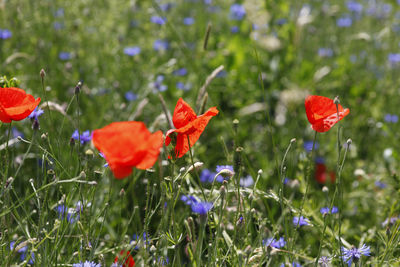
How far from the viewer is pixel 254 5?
5.98 ft

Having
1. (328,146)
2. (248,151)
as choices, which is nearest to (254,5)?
(248,151)

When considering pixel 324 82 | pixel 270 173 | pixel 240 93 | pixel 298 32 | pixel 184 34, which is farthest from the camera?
pixel 184 34

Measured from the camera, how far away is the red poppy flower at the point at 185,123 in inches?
43.1

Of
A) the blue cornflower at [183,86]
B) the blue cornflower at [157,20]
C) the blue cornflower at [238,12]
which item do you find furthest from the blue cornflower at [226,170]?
the blue cornflower at [238,12]

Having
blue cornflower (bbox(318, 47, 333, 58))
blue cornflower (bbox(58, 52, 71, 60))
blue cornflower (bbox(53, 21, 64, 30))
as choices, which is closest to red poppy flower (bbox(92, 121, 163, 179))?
blue cornflower (bbox(58, 52, 71, 60))

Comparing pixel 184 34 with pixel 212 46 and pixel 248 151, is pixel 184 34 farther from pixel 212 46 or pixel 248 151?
pixel 248 151

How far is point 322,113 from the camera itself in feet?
4.04

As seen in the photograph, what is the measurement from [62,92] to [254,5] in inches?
52.0

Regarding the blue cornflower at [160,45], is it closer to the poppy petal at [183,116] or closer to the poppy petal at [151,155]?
the poppy petal at [183,116]

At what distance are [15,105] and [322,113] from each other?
2.37ft

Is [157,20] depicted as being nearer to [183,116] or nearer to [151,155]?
[183,116]

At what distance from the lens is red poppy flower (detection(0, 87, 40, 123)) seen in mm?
1110

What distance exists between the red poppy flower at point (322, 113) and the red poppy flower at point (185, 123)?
0.80ft

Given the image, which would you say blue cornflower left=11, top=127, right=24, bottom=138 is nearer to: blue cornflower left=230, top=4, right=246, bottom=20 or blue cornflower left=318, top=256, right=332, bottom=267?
blue cornflower left=318, top=256, right=332, bottom=267
